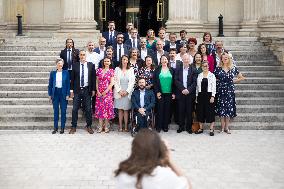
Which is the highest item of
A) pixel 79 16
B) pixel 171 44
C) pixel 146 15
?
pixel 146 15

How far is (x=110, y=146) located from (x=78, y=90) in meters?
2.21

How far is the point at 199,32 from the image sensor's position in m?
20.0

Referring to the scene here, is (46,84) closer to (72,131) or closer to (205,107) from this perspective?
(72,131)

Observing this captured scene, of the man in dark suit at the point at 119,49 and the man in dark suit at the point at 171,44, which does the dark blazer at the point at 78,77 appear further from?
the man in dark suit at the point at 171,44

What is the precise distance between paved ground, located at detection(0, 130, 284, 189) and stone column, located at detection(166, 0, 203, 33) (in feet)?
25.4

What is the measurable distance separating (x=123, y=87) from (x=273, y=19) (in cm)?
846

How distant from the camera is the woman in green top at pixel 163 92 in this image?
12.8 meters

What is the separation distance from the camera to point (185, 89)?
1280 centimetres

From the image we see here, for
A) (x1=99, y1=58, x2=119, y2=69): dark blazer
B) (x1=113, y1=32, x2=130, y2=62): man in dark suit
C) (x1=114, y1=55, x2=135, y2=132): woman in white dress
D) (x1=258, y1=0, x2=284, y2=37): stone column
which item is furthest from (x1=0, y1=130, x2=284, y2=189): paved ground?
(x1=258, y1=0, x2=284, y2=37): stone column

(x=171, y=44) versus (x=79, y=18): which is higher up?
(x=79, y=18)

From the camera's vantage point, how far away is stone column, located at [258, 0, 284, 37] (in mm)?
18938

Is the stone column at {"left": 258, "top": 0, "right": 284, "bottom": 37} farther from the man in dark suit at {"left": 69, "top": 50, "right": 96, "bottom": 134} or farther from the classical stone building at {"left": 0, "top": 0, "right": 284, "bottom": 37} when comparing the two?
the man in dark suit at {"left": 69, "top": 50, "right": 96, "bottom": 134}

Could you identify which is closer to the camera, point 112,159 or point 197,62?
point 112,159

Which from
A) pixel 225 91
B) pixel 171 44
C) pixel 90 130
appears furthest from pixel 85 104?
pixel 225 91
